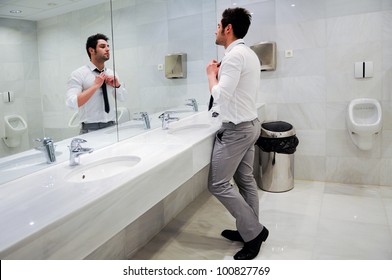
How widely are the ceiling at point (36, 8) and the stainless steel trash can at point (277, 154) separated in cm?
226

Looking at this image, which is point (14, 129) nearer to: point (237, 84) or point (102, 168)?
point (102, 168)

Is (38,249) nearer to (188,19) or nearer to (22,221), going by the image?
(22,221)

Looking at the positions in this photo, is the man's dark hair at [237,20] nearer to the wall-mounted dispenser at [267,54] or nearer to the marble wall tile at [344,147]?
the wall-mounted dispenser at [267,54]

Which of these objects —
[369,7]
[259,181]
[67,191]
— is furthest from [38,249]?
[369,7]

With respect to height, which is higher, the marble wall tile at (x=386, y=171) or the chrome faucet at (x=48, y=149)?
the chrome faucet at (x=48, y=149)

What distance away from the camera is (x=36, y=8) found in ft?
5.31

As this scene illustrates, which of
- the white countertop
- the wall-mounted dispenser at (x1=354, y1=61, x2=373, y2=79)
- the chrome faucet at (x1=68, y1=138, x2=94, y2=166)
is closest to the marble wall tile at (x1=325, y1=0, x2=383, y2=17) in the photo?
the wall-mounted dispenser at (x1=354, y1=61, x2=373, y2=79)

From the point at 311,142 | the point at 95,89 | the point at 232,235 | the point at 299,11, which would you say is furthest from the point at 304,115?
the point at 95,89

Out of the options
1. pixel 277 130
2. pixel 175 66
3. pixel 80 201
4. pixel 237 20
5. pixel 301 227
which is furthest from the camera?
pixel 277 130

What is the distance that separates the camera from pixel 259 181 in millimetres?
3641

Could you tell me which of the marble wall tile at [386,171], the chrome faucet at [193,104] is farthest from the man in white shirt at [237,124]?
the marble wall tile at [386,171]

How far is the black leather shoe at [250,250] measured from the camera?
217 centimetres

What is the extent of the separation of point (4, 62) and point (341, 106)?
3.22m

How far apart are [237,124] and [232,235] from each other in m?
0.90
